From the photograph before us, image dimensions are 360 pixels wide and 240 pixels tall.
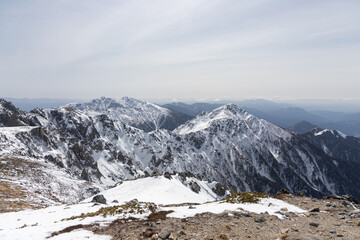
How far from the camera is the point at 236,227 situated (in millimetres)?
→ 13031

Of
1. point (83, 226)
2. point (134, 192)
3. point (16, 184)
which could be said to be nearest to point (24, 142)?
point (16, 184)

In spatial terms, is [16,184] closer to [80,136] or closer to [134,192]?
[134,192]

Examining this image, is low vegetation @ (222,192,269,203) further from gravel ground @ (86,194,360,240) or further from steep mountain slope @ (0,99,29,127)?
steep mountain slope @ (0,99,29,127)

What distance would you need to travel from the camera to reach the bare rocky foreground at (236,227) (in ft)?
37.9

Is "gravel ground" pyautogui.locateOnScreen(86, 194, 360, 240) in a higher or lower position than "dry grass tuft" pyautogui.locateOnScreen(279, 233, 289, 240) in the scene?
lower

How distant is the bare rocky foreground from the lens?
11.6 meters

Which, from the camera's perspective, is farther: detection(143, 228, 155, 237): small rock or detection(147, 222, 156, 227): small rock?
detection(147, 222, 156, 227): small rock

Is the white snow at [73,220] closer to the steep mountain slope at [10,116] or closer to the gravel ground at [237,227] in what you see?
the gravel ground at [237,227]

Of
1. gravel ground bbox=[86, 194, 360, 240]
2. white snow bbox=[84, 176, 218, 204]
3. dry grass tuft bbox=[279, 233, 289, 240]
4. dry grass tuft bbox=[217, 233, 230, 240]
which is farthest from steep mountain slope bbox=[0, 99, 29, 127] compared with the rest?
dry grass tuft bbox=[279, 233, 289, 240]

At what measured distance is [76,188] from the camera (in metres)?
58.9

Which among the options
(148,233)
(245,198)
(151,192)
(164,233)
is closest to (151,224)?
(148,233)

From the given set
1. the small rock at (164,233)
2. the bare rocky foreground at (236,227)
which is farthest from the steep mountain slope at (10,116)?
the small rock at (164,233)

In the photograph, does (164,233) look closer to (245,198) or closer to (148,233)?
(148,233)

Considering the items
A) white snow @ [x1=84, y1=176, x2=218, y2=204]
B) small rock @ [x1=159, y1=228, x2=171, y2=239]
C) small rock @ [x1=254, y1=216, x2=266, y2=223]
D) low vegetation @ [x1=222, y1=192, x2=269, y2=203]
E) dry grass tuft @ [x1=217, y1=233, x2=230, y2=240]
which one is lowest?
white snow @ [x1=84, y1=176, x2=218, y2=204]
